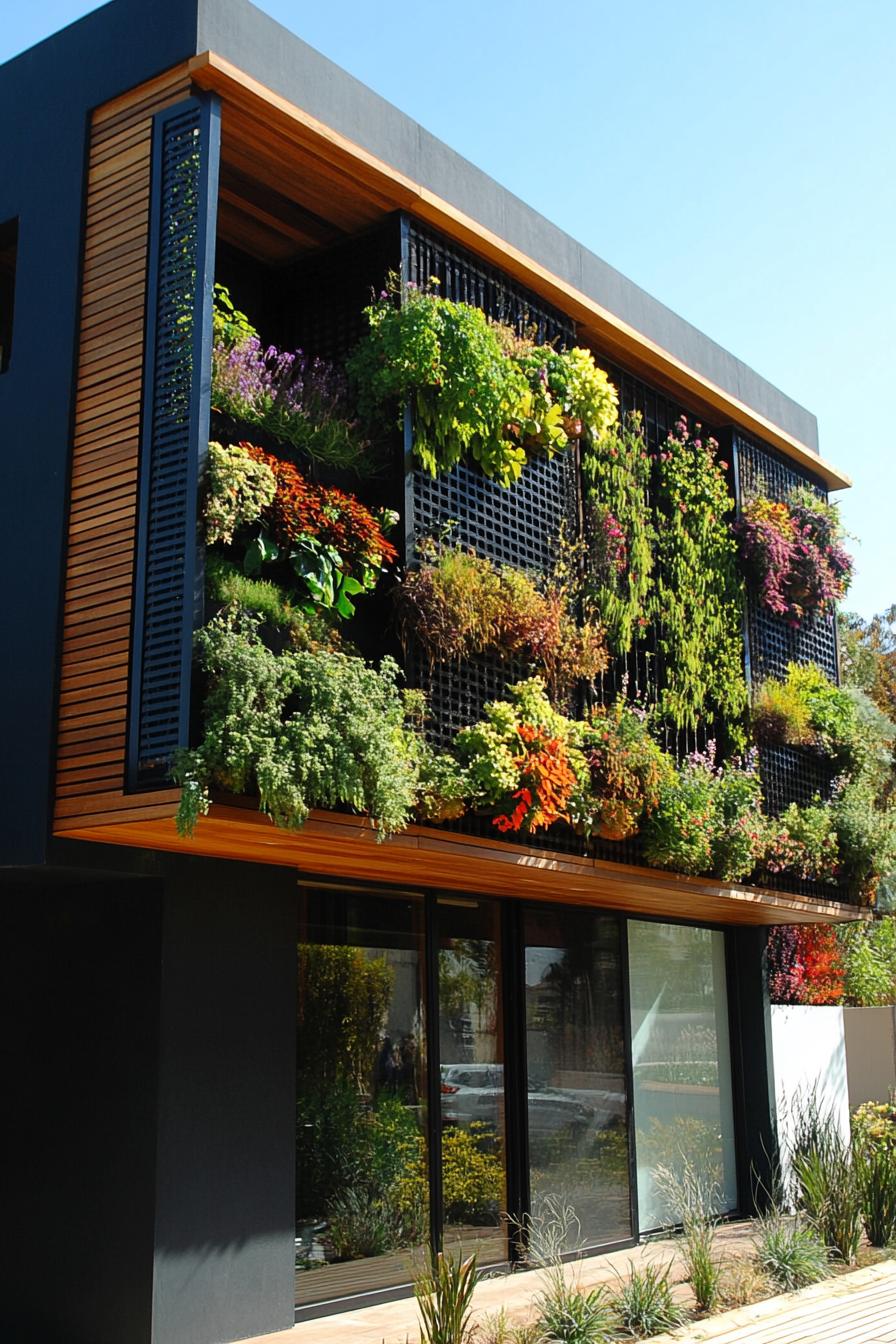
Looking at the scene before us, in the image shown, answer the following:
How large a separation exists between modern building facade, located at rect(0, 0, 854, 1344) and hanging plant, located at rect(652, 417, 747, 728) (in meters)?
1.61

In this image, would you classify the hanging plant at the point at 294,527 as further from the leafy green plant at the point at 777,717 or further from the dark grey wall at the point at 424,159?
the leafy green plant at the point at 777,717

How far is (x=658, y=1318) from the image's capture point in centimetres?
778

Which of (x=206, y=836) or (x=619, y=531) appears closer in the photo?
(x=206, y=836)

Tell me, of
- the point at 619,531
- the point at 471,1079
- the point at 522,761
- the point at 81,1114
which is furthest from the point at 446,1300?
the point at 619,531

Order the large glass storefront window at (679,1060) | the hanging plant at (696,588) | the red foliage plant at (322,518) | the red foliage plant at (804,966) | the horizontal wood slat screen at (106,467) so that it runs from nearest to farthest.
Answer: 1. the horizontal wood slat screen at (106,467)
2. the red foliage plant at (322,518)
3. the hanging plant at (696,588)
4. the large glass storefront window at (679,1060)
5. the red foliage plant at (804,966)

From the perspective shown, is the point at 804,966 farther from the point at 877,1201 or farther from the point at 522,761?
the point at 522,761

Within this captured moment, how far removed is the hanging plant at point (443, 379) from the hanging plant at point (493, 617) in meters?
0.69

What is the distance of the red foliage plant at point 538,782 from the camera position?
812 cm

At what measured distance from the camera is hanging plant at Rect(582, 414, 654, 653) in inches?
400

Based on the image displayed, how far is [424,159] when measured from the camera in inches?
358

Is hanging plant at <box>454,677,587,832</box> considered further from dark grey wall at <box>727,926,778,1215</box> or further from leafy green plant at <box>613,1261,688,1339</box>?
dark grey wall at <box>727,926,778,1215</box>

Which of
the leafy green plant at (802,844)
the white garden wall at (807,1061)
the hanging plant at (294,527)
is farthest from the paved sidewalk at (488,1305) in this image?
the hanging plant at (294,527)

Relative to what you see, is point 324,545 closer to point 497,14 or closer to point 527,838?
point 527,838

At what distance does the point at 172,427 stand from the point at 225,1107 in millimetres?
3913
